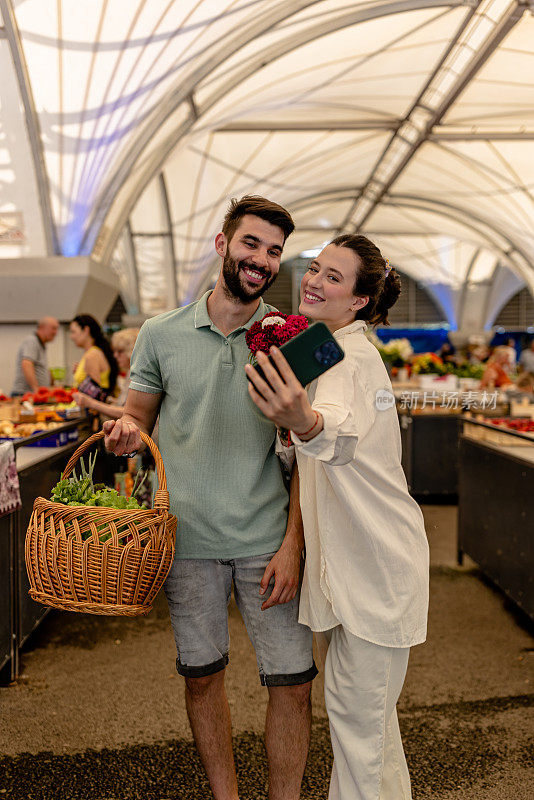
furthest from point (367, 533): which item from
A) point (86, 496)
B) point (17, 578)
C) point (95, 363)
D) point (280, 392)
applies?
point (95, 363)

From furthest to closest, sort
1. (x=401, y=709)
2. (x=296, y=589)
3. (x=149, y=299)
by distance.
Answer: (x=149, y=299) → (x=401, y=709) → (x=296, y=589)

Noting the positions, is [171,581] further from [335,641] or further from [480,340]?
[480,340]

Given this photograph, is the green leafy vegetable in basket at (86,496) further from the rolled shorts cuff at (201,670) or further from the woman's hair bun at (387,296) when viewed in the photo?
the woman's hair bun at (387,296)

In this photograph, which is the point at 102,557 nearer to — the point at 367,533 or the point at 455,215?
the point at 367,533

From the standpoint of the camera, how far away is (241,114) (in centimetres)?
1484

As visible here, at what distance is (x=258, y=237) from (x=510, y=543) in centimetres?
316

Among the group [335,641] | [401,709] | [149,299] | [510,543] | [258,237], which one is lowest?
[401,709]

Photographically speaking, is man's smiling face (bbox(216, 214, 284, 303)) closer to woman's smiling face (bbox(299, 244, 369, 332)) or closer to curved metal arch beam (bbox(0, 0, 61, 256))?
woman's smiling face (bbox(299, 244, 369, 332))

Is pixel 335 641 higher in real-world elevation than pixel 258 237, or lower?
lower

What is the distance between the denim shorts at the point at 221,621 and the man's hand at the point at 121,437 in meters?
0.39

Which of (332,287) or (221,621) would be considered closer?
(332,287)

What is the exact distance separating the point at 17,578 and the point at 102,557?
2.08 meters

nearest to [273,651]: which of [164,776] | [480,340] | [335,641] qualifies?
[335,641]

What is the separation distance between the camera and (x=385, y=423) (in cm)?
212
